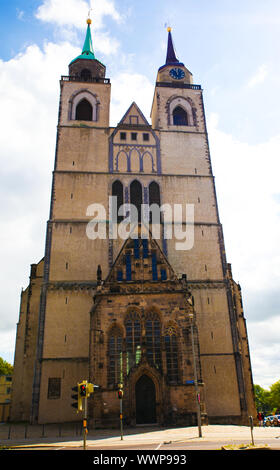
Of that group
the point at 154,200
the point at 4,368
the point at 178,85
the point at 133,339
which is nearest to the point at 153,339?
the point at 133,339

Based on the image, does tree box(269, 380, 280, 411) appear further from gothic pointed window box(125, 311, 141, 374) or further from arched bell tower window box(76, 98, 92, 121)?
arched bell tower window box(76, 98, 92, 121)

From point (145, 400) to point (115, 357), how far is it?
2.82 metres

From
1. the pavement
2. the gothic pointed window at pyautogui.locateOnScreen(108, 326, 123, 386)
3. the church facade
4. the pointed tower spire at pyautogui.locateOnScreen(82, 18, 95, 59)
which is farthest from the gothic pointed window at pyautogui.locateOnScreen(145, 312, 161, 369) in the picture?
the pointed tower spire at pyautogui.locateOnScreen(82, 18, 95, 59)

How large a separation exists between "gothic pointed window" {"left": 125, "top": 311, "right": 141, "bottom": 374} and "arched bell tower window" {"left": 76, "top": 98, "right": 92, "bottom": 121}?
19.6 metres

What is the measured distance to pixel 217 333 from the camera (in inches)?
1042

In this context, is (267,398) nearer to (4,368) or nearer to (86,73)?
(4,368)

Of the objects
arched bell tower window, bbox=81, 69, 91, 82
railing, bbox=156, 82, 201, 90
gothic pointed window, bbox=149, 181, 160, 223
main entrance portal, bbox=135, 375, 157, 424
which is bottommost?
main entrance portal, bbox=135, 375, 157, 424

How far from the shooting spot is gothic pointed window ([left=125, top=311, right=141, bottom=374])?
21.3 m

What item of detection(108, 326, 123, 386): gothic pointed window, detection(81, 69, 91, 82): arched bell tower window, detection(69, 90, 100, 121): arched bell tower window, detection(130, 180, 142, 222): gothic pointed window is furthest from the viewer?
detection(81, 69, 91, 82): arched bell tower window

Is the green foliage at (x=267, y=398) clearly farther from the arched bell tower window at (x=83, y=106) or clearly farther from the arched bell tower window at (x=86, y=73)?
the arched bell tower window at (x=86, y=73)

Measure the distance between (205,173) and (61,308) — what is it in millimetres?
16430

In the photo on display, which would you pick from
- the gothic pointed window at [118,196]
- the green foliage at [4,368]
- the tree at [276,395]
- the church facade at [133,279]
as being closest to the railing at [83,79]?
the church facade at [133,279]

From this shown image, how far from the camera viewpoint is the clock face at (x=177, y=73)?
37625 mm
